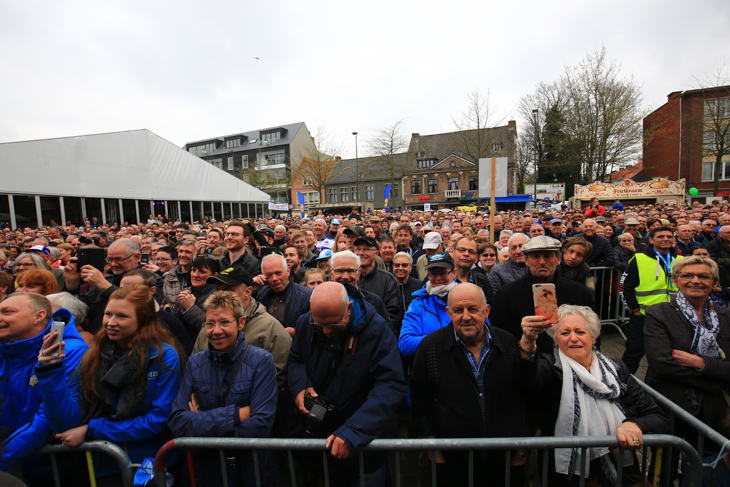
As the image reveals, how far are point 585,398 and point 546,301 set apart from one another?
69cm

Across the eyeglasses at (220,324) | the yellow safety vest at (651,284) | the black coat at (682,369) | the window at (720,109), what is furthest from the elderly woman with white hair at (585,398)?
the window at (720,109)

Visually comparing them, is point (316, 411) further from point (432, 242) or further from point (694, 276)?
point (432, 242)

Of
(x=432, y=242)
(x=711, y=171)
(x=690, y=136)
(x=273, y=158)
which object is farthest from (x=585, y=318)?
(x=273, y=158)

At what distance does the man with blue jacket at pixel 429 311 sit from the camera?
2791 mm

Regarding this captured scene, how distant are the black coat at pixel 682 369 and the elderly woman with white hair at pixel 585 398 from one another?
618 millimetres

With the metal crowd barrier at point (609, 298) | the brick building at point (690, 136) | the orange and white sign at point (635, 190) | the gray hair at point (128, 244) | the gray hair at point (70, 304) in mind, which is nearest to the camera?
the gray hair at point (70, 304)

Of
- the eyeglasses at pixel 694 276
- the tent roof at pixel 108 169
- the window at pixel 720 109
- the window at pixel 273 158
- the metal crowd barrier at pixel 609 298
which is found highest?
the window at pixel 273 158

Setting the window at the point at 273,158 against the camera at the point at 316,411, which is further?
the window at the point at 273,158

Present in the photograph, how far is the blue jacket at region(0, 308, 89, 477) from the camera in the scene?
1918 millimetres

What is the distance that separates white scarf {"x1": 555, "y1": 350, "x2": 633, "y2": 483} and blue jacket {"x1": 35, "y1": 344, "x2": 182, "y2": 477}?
248 cm

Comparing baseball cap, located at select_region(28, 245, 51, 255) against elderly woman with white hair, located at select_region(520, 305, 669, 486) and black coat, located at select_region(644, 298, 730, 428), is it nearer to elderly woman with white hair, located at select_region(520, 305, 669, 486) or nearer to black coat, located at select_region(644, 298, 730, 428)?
elderly woman with white hair, located at select_region(520, 305, 669, 486)

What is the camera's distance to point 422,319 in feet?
9.44

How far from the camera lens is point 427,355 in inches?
89.7

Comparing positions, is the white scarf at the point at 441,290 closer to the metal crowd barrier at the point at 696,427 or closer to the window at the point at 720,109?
the metal crowd barrier at the point at 696,427
